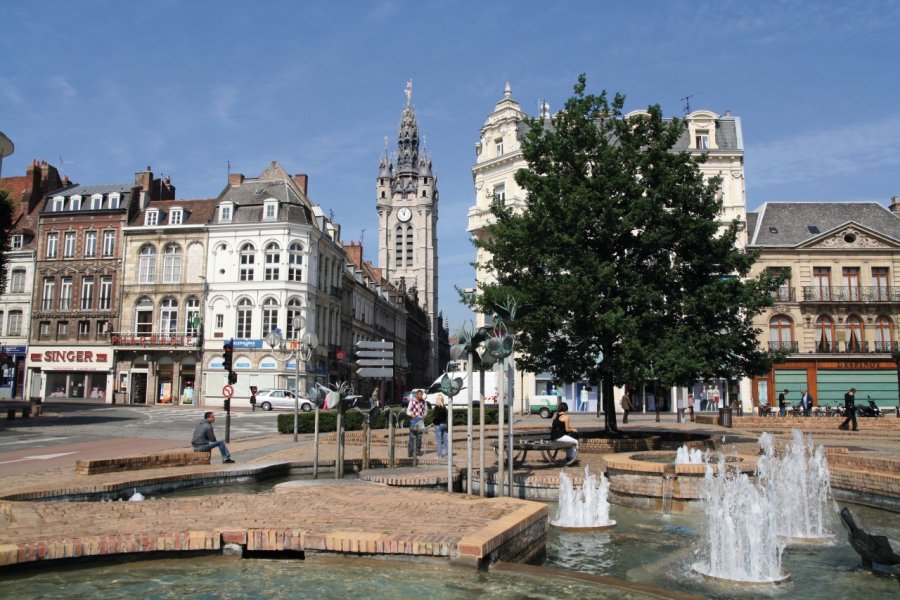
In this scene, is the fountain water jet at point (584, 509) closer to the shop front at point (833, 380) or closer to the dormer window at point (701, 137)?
the shop front at point (833, 380)

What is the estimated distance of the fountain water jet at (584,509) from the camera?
10.0 metres

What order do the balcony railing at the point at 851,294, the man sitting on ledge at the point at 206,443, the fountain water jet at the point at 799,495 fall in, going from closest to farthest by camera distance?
the fountain water jet at the point at 799,495
the man sitting on ledge at the point at 206,443
the balcony railing at the point at 851,294

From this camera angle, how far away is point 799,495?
10.9m

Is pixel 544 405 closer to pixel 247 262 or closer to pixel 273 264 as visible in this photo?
pixel 273 264

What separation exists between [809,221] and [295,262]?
35991 mm

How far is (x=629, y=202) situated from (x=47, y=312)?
160 ft

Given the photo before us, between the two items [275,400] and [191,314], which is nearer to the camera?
[275,400]

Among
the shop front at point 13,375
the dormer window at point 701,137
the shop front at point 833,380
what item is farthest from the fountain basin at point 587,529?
the shop front at point 13,375

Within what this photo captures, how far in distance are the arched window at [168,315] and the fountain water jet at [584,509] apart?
153 ft

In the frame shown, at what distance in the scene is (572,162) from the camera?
2100 cm

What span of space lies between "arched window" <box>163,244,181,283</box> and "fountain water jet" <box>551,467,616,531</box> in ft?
154

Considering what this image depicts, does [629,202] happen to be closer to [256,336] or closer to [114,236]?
[256,336]

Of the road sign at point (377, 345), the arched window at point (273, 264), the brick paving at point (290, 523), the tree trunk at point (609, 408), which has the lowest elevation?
the brick paving at point (290, 523)

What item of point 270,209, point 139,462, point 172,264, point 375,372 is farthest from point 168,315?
point 139,462
